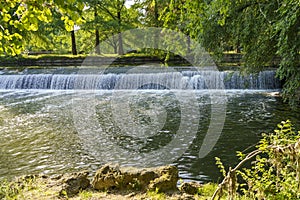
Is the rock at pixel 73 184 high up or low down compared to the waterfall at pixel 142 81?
down

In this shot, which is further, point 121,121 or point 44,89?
point 44,89

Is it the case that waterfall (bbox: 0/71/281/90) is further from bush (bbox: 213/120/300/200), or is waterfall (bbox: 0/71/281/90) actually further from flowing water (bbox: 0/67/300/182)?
bush (bbox: 213/120/300/200)

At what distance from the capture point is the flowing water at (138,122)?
18.3 feet

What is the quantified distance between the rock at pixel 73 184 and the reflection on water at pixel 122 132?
116cm

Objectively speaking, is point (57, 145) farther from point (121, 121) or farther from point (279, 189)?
point (279, 189)

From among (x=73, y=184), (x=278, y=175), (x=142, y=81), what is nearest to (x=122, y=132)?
(x=73, y=184)

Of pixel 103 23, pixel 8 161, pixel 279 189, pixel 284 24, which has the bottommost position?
pixel 8 161

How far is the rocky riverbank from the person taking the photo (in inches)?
143

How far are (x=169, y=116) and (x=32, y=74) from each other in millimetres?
10386

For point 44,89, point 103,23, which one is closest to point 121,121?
point 44,89

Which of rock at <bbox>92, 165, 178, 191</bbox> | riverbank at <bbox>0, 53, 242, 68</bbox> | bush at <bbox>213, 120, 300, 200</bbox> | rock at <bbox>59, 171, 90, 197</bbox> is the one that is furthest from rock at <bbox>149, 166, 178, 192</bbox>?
riverbank at <bbox>0, 53, 242, 68</bbox>

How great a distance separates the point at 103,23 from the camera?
21.5m

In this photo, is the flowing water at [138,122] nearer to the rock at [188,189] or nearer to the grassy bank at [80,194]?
the rock at [188,189]

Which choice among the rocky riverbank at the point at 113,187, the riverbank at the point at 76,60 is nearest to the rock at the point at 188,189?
the rocky riverbank at the point at 113,187
